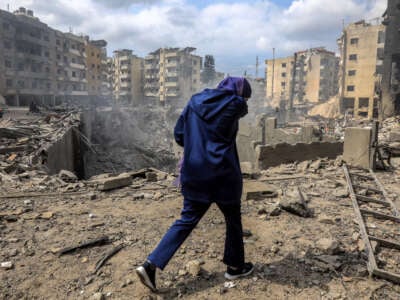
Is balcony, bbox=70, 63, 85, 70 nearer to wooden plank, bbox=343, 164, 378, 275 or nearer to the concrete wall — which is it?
the concrete wall

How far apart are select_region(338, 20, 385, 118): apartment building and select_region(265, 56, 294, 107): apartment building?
23668 millimetres

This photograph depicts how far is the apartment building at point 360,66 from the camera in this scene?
44656 millimetres

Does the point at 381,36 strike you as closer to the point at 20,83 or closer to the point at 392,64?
the point at 392,64

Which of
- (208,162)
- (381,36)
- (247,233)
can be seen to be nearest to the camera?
(208,162)

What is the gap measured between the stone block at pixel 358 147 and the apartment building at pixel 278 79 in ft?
217

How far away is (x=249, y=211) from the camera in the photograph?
438 cm

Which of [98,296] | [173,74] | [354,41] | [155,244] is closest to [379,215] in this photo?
[155,244]

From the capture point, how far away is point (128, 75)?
75.8 metres

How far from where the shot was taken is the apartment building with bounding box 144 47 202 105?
6894cm

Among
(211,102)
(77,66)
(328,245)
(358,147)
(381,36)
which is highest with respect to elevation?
(381,36)

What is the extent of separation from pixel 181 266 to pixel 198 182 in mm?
931

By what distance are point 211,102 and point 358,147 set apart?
6.01m

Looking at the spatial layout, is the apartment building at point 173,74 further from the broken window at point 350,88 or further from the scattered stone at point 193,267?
the scattered stone at point 193,267

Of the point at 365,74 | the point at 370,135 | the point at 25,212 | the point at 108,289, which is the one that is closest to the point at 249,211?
the point at 108,289
